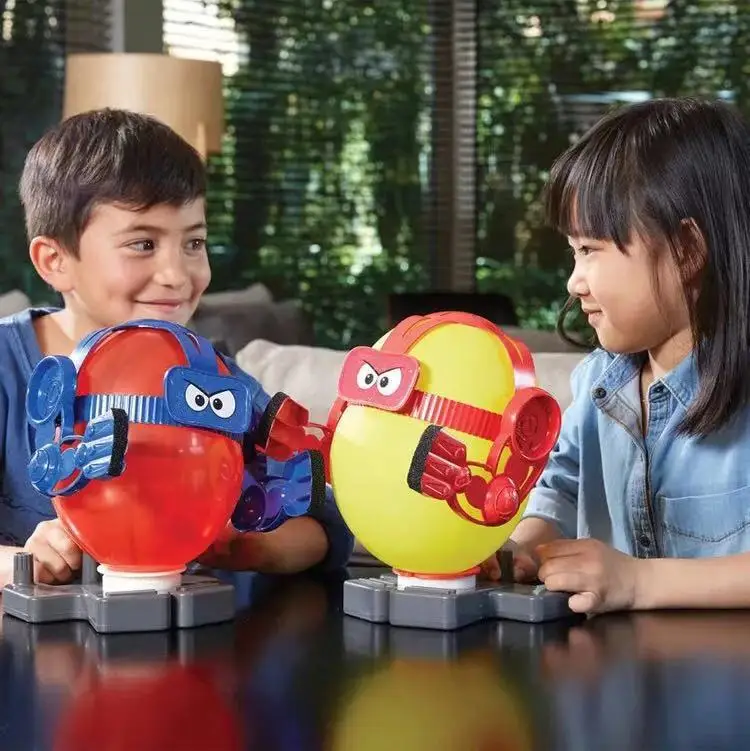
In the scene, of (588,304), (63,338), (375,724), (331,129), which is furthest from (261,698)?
(331,129)

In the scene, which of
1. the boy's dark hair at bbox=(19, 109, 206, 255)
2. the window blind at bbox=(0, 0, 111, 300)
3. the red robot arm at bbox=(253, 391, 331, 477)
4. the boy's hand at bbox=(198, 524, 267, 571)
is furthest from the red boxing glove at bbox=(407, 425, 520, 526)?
the window blind at bbox=(0, 0, 111, 300)

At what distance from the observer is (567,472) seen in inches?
56.3

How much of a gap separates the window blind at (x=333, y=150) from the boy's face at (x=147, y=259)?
3.48 metres

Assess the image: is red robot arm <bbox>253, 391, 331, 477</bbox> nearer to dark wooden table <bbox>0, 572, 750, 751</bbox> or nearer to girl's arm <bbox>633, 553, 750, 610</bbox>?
dark wooden table <bbox>0, 572, 750, 751</bbox>

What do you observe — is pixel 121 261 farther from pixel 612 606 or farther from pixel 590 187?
pixel 612 606

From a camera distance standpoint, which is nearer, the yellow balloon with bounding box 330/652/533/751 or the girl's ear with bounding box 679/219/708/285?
the yellow balloon with bounding box 330/652/533/751

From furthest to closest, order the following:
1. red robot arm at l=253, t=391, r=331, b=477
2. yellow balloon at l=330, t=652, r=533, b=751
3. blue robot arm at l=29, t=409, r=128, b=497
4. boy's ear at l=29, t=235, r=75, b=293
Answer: boy's ear at l=29, t=235, r=75, b=293 → red robot arm at l=253, t=391, r=331, b=477 → blue robot arm at l=29, t=409, r=128, b=497 → yellow balloon at l=330, t=652, r=533, b=751

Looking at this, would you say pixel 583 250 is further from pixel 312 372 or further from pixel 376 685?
pixel 312 372

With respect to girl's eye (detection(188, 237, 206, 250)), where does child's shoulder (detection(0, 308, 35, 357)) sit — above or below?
below

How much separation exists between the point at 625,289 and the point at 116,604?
549 mm

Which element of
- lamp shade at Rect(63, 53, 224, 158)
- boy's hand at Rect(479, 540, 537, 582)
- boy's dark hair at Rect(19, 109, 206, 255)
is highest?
lamp shade at Rect(63, 53, 224, 158)

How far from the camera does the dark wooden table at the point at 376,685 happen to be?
2.18ft

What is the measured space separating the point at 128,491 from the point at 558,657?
0.28 metres

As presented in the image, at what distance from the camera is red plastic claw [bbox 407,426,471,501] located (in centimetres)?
84
